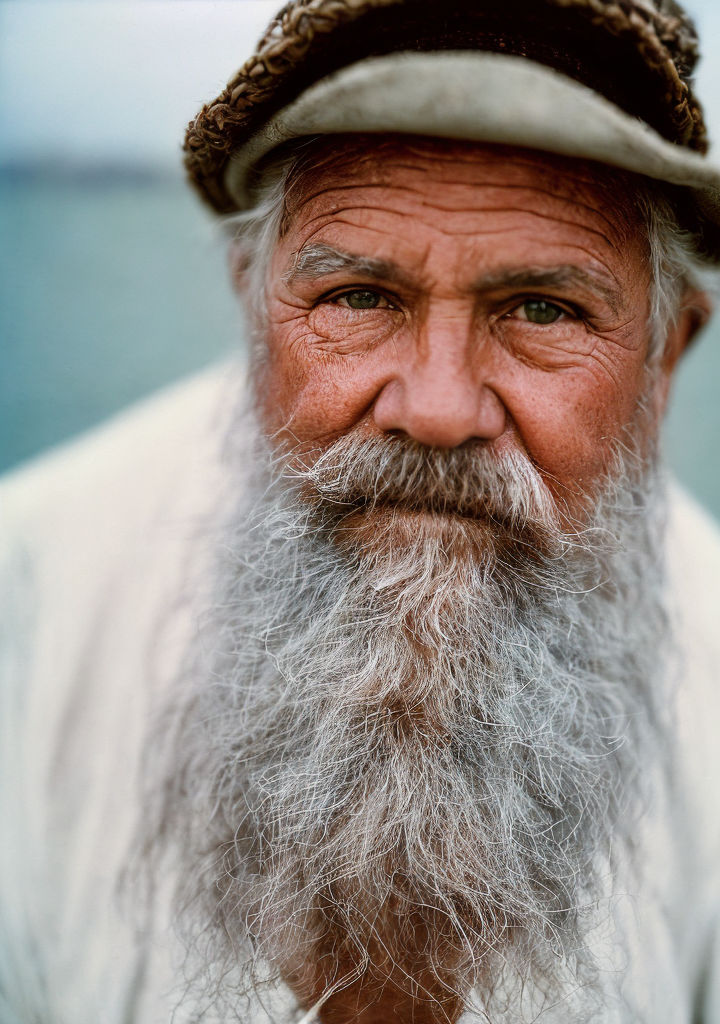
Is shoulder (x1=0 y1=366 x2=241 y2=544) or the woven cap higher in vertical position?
the woven cap

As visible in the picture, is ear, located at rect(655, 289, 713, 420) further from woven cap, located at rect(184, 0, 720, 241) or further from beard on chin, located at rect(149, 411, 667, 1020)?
woven cap, located at rect(184, 0, 720, 241)

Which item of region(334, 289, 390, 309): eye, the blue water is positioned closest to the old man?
region(334, 289, 390, 309): eye

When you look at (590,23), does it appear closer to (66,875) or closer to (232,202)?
(232,202)

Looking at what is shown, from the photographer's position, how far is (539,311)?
4.10 ft

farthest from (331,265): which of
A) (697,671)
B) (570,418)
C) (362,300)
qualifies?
(697,671)

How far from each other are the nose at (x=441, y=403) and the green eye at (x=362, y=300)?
132 millimetres

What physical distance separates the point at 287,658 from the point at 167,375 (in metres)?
1.32

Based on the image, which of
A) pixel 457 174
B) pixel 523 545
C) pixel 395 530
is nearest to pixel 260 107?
pixel 457 174

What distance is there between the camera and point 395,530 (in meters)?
1.25

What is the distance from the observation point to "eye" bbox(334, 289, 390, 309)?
1.26m

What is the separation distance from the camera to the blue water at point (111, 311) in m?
1.92

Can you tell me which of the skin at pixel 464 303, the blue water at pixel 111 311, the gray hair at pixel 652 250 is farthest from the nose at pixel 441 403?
the blue water at pixel 111 311

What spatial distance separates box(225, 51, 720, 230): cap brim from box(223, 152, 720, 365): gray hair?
180 millimetres

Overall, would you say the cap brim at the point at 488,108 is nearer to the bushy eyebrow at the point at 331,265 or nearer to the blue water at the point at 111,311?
the bushy eyebrow at the point at 331,265
